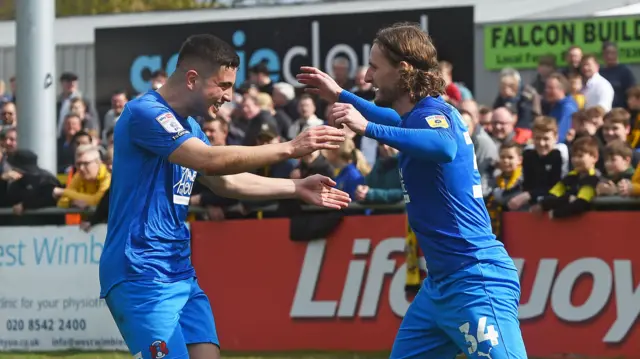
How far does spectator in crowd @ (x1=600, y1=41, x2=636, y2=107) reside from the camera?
13.9 metres

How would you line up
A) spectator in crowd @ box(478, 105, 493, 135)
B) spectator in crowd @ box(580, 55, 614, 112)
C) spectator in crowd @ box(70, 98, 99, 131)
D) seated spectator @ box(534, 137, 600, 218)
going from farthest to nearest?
spectator in crowd @ box(70, 98, 99, 131) < spectator in crowd @ box(580, 55, 614, 112) < spectator in crowd @ box(478, 105, 493, 135) < seated spectator @ box(534, 137, 600, 218)

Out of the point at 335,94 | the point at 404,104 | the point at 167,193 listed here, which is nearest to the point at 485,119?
the point at 335,94

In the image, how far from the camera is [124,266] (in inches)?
249

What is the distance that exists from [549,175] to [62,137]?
7.34m

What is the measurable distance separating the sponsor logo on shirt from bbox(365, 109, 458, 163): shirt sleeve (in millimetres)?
1013

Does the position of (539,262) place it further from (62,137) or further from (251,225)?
(62,137)

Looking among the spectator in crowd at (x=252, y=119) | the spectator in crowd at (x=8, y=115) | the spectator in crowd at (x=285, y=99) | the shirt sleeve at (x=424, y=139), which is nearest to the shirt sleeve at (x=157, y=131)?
the shirt sleeve at (x=424, y=139)

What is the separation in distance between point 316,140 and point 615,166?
5.21m

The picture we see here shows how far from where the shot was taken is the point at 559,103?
521 inches

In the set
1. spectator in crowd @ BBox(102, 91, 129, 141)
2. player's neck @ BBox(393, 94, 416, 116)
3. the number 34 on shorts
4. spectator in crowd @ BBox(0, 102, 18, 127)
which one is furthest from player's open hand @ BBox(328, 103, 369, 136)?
spectator in crowd @ BBox(0, 102, 18, 127)

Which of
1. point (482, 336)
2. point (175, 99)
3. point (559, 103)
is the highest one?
point (559, 103)

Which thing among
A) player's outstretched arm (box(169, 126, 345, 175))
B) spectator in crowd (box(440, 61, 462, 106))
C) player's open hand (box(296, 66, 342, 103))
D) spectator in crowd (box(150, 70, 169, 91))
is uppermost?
spectator in crowd (box(150, 70, 169, 91))

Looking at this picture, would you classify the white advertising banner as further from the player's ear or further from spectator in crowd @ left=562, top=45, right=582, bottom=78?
the player's ear

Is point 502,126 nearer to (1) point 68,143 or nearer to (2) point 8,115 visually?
(1) point 68,143
